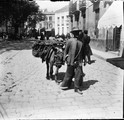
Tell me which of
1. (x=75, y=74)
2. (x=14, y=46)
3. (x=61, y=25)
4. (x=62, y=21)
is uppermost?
(x=62, y=21)

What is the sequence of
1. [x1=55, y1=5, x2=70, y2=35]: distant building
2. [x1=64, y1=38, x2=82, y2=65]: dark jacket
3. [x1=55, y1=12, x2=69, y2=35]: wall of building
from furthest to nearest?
[x1=55, y1=5, x2=70, y2=35]: distant building
[x1=55, y1=12, x2=69, y2=35]: wall of building
[x1=64, y1=38, x2=82, y2=65]: dark jacket

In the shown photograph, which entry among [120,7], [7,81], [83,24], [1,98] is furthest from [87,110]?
[83,24]

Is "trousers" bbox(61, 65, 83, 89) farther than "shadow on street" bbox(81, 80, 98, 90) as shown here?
No

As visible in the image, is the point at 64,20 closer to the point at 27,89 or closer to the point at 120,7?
the point at 120,7

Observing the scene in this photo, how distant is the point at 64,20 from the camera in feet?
152

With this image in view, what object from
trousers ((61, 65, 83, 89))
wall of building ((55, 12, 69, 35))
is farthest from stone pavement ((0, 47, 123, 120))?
wall of building ((55, 12, 69, 35))

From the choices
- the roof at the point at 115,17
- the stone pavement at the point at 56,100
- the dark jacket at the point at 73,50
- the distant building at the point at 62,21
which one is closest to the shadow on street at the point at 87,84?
the stone pavement at the point at 56,100

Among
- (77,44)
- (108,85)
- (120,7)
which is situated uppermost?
(120,7)

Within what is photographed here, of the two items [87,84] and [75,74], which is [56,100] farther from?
[87,84]

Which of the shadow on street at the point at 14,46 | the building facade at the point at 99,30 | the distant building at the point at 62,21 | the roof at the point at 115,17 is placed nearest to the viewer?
the roof at the point at 115,17

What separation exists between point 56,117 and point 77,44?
2.24m

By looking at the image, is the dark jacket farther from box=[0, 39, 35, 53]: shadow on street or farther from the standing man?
box=[0, 39, 35, 53]: shadow on street

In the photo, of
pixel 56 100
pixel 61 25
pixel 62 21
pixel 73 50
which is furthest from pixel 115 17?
pixel 62 21

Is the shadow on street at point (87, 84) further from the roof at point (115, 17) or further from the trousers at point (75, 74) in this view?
the roof at point (115, 17)
